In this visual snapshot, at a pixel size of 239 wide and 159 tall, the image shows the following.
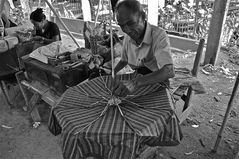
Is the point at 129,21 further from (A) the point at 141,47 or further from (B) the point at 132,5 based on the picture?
(A) the point at 141,47

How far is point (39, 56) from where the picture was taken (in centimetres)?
274

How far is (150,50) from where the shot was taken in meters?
1.92

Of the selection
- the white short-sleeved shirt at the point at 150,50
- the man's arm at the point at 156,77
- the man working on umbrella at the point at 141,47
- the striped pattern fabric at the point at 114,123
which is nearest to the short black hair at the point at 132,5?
the man working on umbrella at the point at 141,47

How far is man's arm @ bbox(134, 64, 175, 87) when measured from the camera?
1592 millimetres

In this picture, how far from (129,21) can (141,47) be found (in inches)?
16.5

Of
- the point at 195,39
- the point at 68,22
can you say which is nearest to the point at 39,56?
the point at 195,39

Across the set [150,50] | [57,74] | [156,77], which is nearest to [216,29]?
[150,50]

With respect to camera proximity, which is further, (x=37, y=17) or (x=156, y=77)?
(x=37, y=17)

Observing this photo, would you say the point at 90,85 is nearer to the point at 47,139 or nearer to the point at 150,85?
the point at 150,85

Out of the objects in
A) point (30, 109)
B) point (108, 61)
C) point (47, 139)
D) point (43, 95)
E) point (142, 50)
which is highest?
point (142, 50)

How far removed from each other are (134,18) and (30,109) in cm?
258

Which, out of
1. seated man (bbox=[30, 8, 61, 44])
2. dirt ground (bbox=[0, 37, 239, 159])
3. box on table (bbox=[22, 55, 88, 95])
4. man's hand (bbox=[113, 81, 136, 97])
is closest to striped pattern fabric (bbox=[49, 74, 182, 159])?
man's hand (bbox=[113, 81, 136, 97])

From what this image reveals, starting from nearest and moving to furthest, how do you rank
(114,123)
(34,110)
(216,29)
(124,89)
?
(114,123) → (124,89) → (34,110) → (216,29)

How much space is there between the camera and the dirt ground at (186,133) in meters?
2.54
